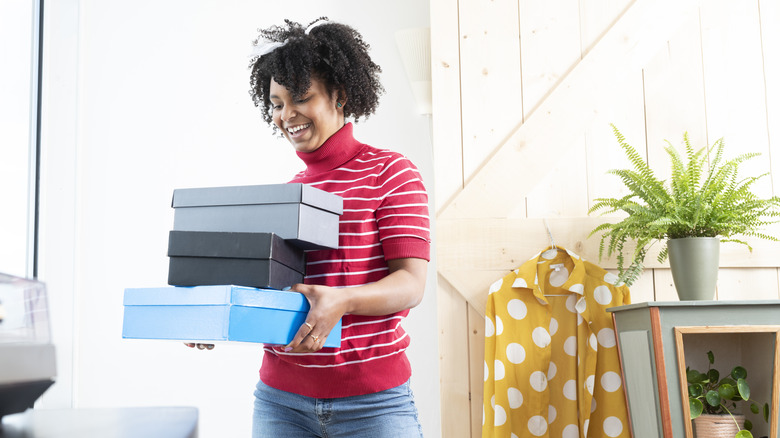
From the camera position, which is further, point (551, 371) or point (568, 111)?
point (568, 111)

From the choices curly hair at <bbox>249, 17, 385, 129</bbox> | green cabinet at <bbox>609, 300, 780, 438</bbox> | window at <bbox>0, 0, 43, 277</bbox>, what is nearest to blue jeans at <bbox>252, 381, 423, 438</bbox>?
curly hair at <bbox>249, 17, 385, 129</bbox>

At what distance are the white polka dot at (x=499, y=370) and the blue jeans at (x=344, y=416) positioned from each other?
0.83m

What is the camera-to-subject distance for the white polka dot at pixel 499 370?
6.38ft

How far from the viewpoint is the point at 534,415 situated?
194 centimetres

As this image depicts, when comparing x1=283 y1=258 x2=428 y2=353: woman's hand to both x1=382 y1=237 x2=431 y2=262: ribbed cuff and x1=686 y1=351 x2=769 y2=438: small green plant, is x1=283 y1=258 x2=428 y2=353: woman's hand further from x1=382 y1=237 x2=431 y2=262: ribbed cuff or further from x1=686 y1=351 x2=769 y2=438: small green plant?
x1=686 y1=351 x2=769 y2=438: small green plant

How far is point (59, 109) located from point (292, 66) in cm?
173

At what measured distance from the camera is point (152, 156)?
2785 millimetres

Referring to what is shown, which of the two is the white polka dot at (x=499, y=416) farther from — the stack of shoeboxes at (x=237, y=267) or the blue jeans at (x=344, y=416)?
the stack of shoeboxes at (x=237, y=267)

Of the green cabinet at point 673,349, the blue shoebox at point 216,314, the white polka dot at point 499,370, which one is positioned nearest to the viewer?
the blue shoebox at point 216,314

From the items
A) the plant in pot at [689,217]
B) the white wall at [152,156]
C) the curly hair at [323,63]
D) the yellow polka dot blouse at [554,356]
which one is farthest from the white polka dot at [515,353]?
the curly hair at [323,63]

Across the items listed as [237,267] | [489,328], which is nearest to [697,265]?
[489,328]

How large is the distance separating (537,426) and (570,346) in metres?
0.24

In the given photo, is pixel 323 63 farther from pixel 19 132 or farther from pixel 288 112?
pixel 19 132

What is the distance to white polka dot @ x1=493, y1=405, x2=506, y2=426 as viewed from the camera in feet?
6.30
